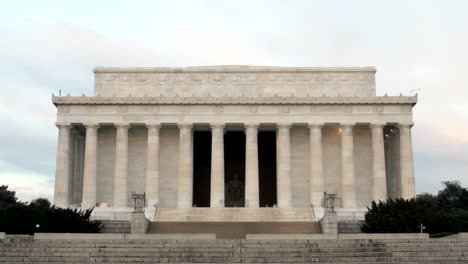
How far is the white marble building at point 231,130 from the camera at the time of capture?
63906 mm

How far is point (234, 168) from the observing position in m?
73.8

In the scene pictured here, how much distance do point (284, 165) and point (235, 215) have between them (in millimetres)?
7992

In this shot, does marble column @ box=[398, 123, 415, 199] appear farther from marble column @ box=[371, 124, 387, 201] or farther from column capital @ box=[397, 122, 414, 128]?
marble column @ box=[371, 124, 387, 201]

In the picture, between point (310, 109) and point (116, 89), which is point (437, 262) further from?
point (116, 89)

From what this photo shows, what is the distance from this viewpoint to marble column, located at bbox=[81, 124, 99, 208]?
209ft

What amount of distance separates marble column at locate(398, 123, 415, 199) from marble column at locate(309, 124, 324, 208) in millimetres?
7613

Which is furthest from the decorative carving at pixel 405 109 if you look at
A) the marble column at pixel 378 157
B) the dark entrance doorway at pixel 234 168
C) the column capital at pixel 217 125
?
the column capital at pixel 217 125

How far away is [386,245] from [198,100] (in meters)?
31.9

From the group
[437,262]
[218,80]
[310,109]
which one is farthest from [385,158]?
[437,262]

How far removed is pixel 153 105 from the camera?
64812 millimetres

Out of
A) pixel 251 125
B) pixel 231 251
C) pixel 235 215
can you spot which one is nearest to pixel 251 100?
pixel 251 125

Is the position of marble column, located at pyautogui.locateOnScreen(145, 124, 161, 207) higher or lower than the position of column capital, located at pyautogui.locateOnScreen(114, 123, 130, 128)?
lower

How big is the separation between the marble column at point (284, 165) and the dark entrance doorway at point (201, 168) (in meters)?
11.0

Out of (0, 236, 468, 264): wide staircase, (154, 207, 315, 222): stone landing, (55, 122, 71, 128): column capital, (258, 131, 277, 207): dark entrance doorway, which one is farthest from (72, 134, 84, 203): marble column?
(0, 236, 468, 264): wide staircase
